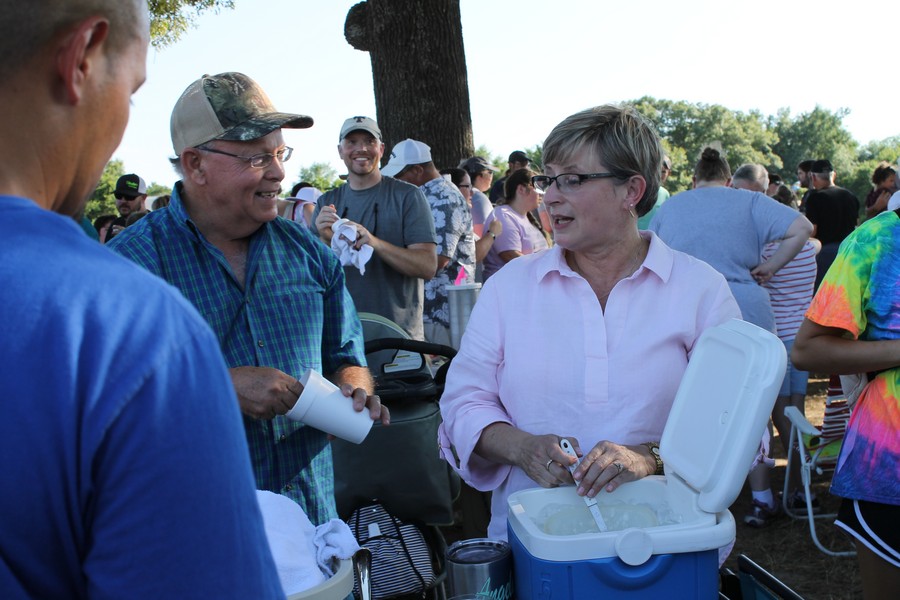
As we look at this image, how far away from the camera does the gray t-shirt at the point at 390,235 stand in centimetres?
438

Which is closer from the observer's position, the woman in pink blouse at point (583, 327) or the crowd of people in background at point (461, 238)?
the woman in pink blouse at point (583, 327)

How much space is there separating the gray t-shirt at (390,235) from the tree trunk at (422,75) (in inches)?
121

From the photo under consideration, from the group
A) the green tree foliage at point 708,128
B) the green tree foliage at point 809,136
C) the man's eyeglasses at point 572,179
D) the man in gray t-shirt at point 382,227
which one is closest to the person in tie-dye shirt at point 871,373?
the man's eyeglasses at point 572,179

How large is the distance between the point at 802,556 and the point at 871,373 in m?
2.45

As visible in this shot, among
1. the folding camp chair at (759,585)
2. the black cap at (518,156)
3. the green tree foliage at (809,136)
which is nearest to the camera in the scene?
the folding camp chair at (759,585)

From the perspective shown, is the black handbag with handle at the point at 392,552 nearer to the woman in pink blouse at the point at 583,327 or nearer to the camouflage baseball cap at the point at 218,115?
the woman in pink blouse at the point at 583,327

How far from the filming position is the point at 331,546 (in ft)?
5.40

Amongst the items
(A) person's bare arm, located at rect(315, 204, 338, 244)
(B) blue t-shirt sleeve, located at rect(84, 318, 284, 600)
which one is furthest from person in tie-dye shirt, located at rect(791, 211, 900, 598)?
(A) person's bare arm, located at rect(315, 204, 338, 244)

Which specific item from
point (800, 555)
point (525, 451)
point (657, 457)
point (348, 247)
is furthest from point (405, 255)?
point (800, 555)

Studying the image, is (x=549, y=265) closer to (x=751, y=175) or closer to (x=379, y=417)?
(x=379, y=417)

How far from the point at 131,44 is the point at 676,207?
173 inches

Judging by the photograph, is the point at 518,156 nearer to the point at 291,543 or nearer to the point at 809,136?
the point at 291,543

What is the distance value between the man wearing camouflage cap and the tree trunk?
17.9ft

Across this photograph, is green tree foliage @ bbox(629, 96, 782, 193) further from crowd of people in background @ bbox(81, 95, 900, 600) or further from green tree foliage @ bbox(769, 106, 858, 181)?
crowd of people in background @ bbox(81, 95, 900, 600)
